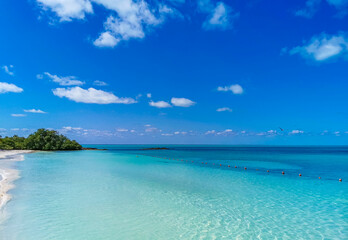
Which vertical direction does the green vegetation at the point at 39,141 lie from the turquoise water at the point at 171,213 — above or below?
above

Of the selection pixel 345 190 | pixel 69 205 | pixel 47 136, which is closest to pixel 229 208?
pixel 69 205

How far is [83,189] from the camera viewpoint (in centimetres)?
1619

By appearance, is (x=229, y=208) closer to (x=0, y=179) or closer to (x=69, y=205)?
(x=69, y=205)

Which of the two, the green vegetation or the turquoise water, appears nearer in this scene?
the turquoise water

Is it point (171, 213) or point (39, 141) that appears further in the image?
point (39, 141)

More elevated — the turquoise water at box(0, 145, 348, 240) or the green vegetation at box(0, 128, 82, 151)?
the green vegetation at box(0, 128, 82, 151)

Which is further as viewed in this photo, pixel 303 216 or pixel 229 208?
pixel 229 208

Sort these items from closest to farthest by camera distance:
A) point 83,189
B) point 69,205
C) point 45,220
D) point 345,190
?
point 45,220, point 69,205, point 83,189, point 345,190

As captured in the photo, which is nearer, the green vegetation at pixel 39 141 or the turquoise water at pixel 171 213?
the turquoise water at pixel 171 213

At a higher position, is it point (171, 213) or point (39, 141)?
point (39, 141)

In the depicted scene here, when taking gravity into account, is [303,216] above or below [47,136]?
below

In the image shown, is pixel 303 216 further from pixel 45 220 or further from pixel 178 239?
pixel 45 220

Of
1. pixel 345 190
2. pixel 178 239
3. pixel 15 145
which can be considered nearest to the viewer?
pixel 178 239

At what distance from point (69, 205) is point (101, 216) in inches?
108
